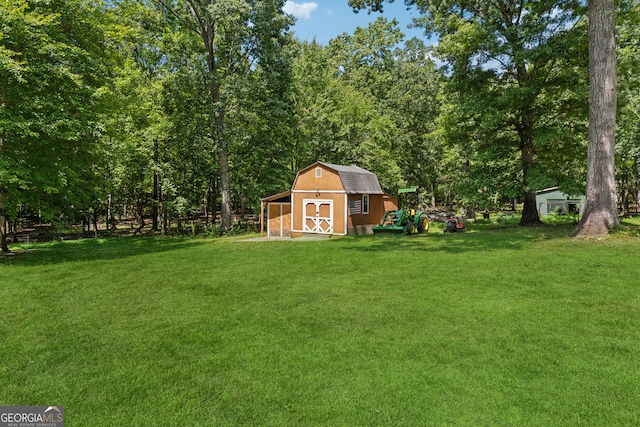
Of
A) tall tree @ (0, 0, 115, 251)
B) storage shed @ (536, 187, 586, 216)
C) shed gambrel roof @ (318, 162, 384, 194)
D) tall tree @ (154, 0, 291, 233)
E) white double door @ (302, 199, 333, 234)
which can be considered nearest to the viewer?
tall tree @ (0, 0, 115, 251)

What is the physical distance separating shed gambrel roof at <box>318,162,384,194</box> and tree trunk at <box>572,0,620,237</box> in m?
11.5

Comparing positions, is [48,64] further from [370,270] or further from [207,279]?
[370,270]

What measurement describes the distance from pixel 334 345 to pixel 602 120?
48.7 feet

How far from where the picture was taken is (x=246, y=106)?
2655 centimetres

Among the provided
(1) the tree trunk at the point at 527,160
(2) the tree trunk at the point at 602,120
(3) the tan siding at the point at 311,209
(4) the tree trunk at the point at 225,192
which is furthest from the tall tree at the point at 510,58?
(4) the tree trunk at the point at 225,192

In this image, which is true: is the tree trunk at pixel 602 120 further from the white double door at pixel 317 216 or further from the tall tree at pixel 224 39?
the tall tree at pixel 224 39

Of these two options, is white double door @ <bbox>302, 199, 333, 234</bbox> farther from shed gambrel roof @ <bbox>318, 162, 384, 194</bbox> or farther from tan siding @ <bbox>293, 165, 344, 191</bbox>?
shed gambrel roof @ <bbox>318, 162, 384, 194</bbox>

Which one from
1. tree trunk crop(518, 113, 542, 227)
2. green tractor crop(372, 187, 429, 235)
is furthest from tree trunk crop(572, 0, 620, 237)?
green tractor crop(372, 187, 429, 235)

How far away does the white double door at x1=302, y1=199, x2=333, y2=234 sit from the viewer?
72.0 ft

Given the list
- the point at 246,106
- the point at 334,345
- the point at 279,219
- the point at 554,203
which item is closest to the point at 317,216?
the point at 279,219

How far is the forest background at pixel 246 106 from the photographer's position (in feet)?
46.1

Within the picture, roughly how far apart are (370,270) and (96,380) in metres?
7.21
